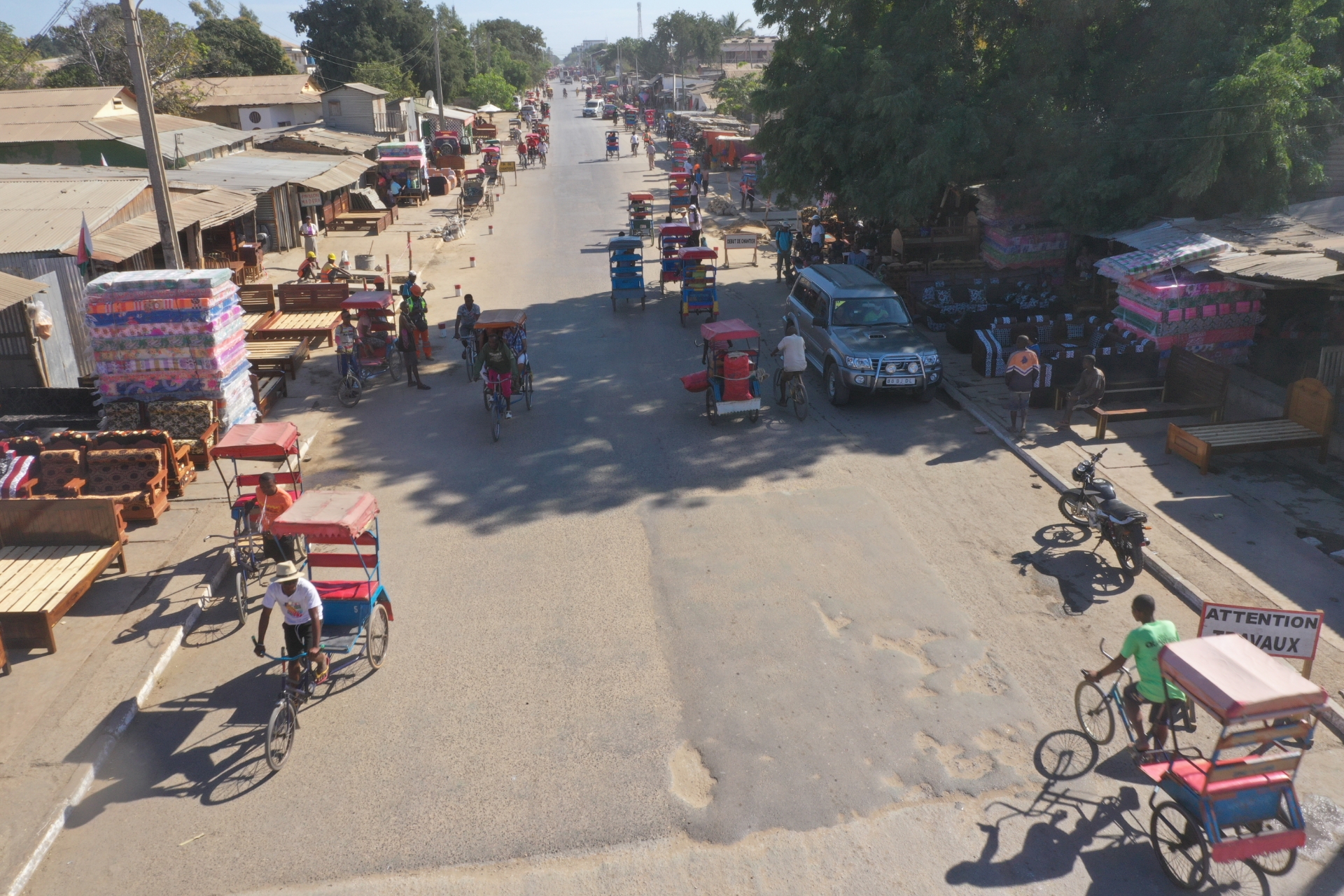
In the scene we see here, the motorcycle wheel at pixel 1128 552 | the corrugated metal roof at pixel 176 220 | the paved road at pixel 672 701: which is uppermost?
the corrugated metal roof at pixel 176 220

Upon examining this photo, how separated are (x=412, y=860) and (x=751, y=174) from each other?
3643cm

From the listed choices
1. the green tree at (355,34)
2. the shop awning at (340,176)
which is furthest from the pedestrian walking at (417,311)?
the green tree at (355,34)

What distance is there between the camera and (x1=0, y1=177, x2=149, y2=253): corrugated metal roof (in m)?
14.7

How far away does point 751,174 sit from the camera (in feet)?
129

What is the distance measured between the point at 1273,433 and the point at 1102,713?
7.40 metres

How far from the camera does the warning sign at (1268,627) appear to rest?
7.12m

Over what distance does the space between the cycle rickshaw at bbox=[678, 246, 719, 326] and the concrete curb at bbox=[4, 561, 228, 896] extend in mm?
12530

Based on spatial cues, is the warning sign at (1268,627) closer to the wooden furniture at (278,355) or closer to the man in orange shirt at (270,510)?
the man in orange shirt at (270,510)

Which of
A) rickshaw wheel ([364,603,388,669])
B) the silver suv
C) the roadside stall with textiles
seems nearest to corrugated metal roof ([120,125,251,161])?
the silver suv

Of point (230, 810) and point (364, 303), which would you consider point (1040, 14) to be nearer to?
point (364, 303)

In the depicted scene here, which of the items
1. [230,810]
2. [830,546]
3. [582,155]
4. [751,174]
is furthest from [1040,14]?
[582,155]

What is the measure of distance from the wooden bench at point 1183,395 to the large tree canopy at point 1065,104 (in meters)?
3.56

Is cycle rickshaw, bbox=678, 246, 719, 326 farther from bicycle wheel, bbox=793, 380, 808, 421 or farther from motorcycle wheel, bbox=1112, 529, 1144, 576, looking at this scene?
motorcycle wheel, bbox=1112, 529, 1144, 576

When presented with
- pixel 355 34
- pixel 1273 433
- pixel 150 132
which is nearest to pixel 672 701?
pixel 1273 433
